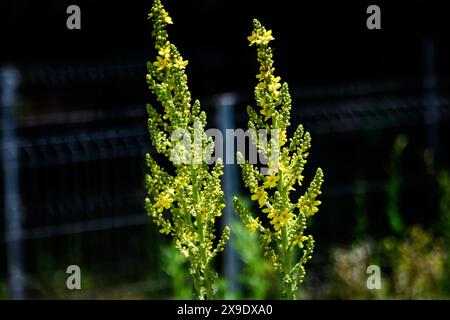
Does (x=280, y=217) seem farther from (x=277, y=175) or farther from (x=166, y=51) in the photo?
(x=166, y=51)

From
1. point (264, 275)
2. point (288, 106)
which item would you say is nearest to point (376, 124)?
point (264, 275)

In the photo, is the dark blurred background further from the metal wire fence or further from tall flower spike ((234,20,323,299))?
tall flower spike ((234,20,323,299))

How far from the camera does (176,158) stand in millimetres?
1634

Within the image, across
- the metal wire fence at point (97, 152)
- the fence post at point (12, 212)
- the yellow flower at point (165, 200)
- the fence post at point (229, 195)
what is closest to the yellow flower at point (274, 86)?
the yellow flower at point (165, 200)

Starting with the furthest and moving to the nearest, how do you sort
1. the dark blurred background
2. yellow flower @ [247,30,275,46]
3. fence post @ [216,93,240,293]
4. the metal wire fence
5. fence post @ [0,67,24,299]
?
the dark blurred background
the metal wire fence
fence post @ [0,67,24,299]
fence post @ [216,93,240,293]
yellow flower @ [247,30,275,46]

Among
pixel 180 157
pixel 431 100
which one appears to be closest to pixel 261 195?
pixel 180 157

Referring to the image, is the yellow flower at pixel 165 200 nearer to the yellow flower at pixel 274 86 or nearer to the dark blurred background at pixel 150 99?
the yellow flower at pixel 274 86

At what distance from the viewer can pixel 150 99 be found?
7812 millimetres

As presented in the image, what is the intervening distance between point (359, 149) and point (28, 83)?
11.2 ft

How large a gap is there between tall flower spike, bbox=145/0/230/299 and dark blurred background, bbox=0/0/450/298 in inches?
117

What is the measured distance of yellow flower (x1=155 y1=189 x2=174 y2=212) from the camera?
1.62m

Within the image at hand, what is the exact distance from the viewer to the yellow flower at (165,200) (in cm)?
162

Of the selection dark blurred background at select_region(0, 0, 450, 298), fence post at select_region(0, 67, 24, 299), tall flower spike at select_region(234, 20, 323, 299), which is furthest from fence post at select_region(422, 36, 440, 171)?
tall flower spike at select_region(234, 20, 323, 299)
